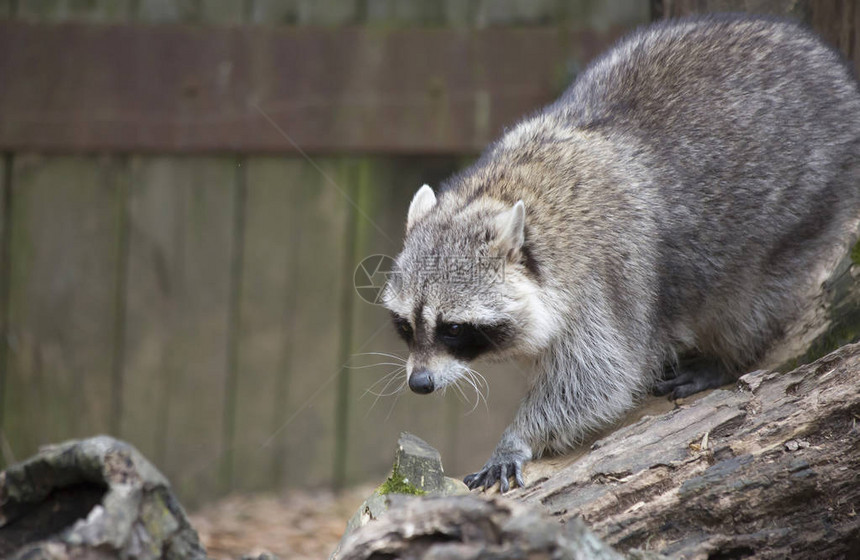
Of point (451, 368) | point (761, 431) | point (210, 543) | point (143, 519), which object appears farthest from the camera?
point (210, 543)

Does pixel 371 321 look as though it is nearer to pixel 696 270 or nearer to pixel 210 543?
pixel 210 543

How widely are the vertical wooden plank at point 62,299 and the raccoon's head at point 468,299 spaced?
2731mm

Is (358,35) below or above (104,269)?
above

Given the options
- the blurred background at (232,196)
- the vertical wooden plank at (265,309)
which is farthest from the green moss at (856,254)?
the vertical wooden plank at (265,309)

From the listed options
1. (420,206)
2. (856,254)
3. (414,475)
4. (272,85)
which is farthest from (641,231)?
(272,85)

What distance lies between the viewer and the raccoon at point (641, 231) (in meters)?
4.78

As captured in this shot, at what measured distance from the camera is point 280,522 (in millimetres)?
6988

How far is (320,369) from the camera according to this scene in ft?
23.4

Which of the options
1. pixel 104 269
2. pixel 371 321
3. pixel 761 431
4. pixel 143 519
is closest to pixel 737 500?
pixel 761 431

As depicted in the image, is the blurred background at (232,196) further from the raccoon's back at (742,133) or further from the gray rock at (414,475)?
the gray rock at (414,475)

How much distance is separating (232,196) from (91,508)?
13.4ft

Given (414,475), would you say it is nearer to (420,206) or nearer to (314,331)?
(420,206)

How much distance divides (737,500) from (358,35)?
4234mm

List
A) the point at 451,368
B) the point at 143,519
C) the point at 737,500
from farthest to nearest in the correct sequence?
the point at 451,368
the point at 737,500
the point at 143,519
